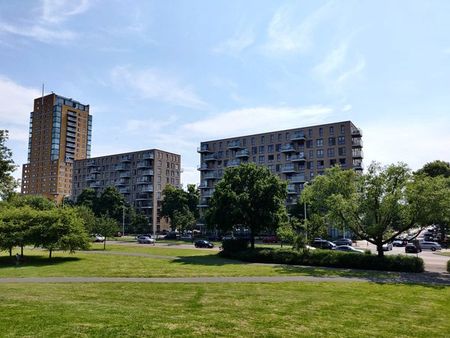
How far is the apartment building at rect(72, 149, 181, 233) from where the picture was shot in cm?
12338

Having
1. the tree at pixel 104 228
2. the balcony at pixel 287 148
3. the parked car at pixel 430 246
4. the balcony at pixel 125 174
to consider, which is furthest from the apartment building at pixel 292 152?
the tree at pixel 104 228

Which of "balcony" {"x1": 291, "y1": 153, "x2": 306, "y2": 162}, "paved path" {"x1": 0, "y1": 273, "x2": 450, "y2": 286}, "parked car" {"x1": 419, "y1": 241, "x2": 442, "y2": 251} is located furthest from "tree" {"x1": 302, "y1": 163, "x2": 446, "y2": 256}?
"balcony" {"x1": 291, "y1": 153, "x2": 306, "y2": 162}

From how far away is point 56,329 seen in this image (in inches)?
429

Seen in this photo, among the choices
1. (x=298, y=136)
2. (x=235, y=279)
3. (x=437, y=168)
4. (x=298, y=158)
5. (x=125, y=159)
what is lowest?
(x=235, y=279)

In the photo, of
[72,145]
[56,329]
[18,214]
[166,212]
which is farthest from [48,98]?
[56,329]

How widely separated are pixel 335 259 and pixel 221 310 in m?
19.9

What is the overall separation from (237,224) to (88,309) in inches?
1213

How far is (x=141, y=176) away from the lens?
12575cm

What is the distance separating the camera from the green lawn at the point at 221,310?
11.4 m

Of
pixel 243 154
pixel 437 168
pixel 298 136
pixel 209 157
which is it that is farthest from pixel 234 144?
pixel 437 168

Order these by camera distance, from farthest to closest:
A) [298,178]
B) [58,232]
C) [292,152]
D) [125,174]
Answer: [125,174], [292,152], [298,178], [58,232]

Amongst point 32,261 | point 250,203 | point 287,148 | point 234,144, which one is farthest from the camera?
point 234,144

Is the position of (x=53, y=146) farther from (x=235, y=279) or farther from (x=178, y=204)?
(x=235, y=279)

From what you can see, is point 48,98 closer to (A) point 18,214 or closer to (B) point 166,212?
(B) point 166,212
